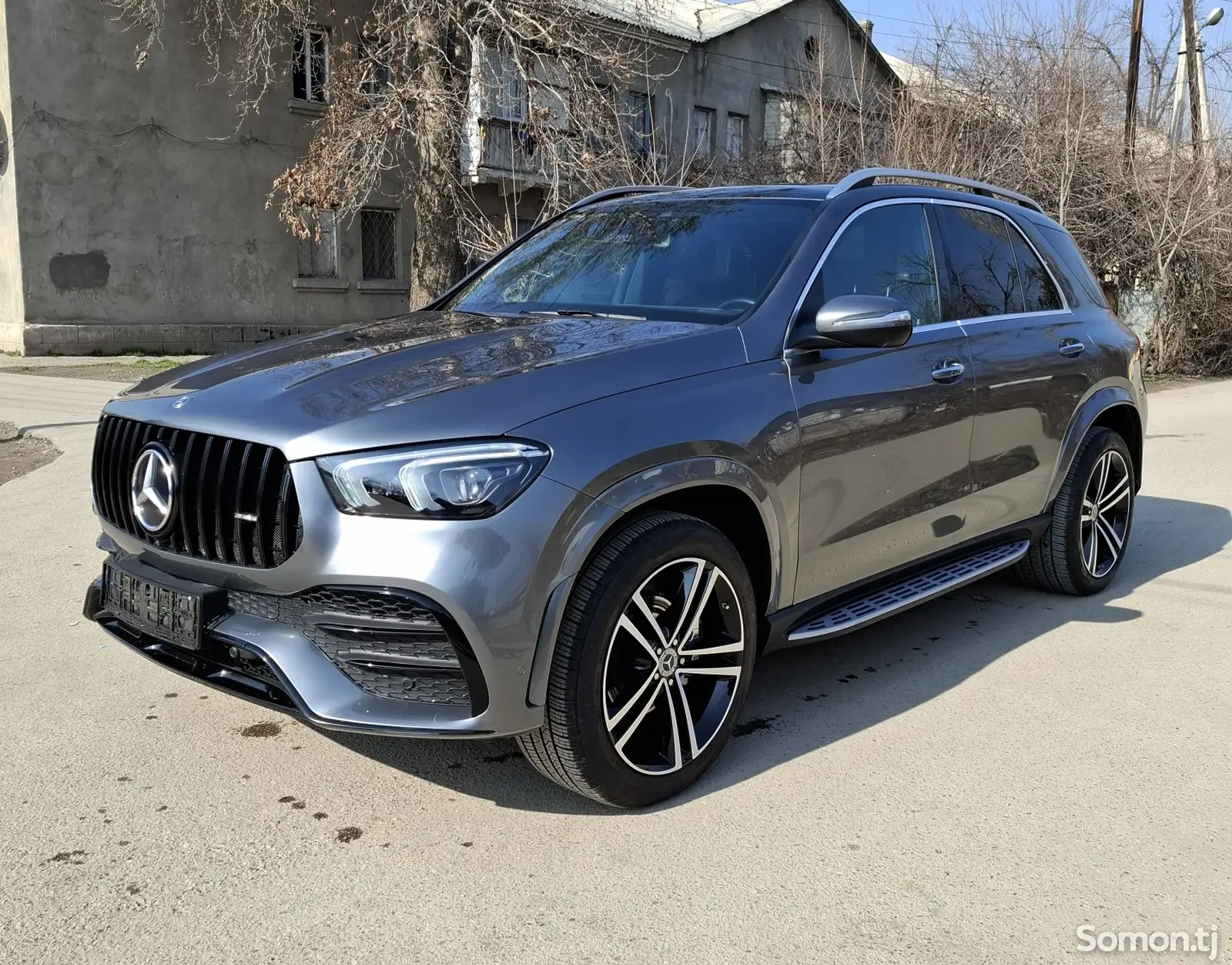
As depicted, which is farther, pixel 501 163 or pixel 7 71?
pixel 501 163

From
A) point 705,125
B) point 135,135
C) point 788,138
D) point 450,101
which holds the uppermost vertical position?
point 705,125

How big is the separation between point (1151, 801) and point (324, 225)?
71.4 ft

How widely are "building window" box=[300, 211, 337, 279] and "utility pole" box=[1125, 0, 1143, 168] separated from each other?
14835 mm

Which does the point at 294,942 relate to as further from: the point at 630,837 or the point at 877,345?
the point at 877,345

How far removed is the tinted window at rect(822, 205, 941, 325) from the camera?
4.05 m

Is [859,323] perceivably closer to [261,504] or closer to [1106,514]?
[261,504]

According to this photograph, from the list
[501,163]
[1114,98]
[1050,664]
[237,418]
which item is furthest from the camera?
[501,163]

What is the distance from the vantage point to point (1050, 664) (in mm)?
4574

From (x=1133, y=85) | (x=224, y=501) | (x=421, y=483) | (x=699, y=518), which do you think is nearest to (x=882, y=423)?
(x=699, y=518)

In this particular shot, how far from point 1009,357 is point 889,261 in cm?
78

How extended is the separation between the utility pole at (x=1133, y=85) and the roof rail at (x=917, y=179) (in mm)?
15624

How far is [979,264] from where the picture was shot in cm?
483

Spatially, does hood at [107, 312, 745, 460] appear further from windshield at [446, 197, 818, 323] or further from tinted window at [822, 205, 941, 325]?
tinted window at [822, 205, 941, 325]

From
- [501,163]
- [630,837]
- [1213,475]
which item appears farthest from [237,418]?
[501,163]
